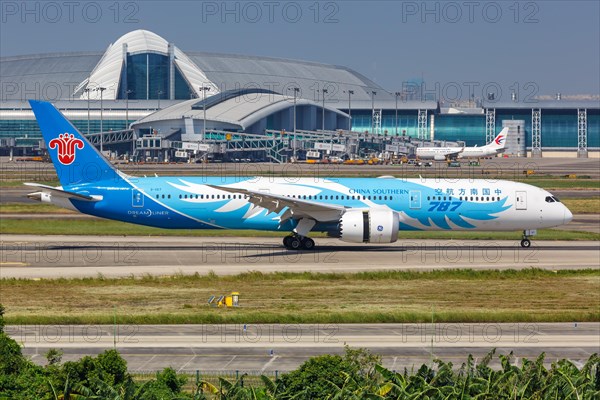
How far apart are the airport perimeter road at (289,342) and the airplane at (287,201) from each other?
19640mm

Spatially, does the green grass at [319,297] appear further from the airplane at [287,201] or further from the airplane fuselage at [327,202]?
the airplane fuselage at [327,202]

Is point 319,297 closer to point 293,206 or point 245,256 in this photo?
point 245,256

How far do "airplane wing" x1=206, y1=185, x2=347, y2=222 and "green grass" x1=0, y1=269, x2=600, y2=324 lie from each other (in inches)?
320

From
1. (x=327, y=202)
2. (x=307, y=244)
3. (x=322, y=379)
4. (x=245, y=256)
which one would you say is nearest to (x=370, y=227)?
(x=327, y=202)

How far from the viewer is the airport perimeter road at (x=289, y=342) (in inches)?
1065

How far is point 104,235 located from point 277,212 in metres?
12.8

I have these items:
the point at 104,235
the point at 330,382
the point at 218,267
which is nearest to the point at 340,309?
the point at 218,267

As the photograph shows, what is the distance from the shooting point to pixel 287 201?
52.2m

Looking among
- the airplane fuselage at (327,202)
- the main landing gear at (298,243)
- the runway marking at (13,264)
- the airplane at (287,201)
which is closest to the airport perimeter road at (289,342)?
the runway marking at (13,264)

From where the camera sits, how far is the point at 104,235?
6031 cm

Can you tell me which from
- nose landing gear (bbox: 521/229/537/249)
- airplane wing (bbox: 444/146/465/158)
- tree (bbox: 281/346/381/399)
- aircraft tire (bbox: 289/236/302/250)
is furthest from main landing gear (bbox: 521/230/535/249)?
airplane wing (bbox: 444/146/465/158)

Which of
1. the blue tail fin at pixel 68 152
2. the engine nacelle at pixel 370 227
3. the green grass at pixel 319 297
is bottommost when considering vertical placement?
the green grass at pixel 319 297

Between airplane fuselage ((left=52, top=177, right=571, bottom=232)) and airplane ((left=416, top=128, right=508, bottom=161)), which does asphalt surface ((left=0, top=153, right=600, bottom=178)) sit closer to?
airplane ((left=416, top=128, right=508, bottom=161))

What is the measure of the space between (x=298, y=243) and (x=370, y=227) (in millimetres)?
4627
